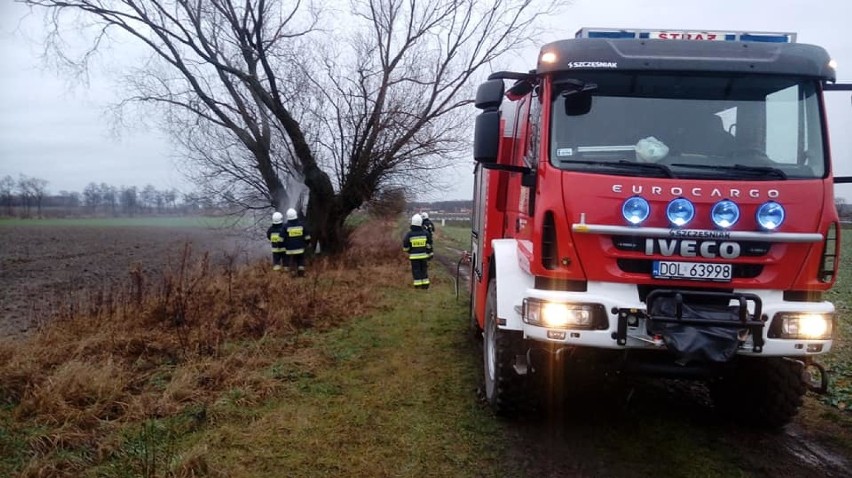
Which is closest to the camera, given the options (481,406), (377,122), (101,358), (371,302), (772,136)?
(772,136)

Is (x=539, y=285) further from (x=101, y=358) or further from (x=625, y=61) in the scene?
(x=101, y=358)

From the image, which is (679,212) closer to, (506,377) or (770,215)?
(770,215)

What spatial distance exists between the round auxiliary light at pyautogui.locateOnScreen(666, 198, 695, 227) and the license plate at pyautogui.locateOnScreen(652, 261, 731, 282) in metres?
0.27

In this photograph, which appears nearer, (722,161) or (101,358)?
(722,161)

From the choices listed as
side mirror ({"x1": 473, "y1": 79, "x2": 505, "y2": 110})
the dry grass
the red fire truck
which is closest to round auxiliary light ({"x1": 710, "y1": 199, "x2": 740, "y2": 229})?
the red fire truck

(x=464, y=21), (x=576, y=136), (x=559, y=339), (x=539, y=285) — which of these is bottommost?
(x=559, y=339)

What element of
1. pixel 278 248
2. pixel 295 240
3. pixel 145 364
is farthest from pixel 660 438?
pixel 278 248

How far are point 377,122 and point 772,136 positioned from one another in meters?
14.9

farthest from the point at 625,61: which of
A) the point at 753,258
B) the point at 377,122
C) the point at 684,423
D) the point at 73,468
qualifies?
the point at 377,122

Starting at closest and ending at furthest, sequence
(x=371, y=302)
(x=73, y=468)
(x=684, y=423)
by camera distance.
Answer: (x=73, y=468)
(x=684, y=423)
(x=371, y=302)

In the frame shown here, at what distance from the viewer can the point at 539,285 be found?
4.02 meters

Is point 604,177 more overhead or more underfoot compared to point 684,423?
more overhead

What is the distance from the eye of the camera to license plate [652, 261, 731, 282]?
3.77 meters

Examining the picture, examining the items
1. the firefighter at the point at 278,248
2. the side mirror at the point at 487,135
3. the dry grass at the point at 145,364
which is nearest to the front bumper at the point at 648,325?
the side mirror at the point at 487,135
